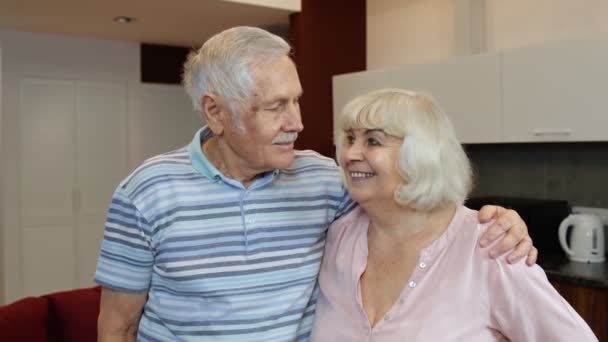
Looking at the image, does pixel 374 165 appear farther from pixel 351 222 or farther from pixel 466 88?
pixel 466 88

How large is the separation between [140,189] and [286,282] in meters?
0.39

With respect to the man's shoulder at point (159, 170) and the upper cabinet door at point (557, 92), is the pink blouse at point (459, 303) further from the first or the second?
the upper cabinet door at point (557, 92)

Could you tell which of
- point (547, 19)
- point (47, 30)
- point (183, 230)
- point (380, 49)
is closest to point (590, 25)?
point (547, 19)

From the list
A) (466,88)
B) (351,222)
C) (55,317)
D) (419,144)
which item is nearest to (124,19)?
(466,88)

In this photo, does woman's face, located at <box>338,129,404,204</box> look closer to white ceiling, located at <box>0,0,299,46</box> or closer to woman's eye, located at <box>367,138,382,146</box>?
woman's eye, located at <box>367,138,382,146</box>

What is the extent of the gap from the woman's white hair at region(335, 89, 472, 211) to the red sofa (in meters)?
1.12

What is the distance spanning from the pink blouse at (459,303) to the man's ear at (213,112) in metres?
0.45

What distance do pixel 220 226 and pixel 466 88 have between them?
211 cm

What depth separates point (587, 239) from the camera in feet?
9.17

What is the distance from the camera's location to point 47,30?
15.2 ft

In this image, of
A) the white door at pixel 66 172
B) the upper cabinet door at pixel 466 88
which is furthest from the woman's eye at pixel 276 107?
the white door at pixel 66 172

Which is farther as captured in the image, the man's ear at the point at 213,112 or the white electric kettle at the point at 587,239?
the white electric kettle at the point at 587,239

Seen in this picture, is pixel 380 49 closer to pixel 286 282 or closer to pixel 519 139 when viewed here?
pixel 519 139

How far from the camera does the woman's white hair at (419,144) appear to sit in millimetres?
1371
